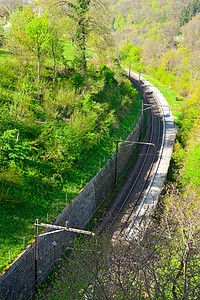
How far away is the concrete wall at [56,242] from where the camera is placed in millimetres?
16969

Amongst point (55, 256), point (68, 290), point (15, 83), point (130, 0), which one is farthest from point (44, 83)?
point (130, 0)

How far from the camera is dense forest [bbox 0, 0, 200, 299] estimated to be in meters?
15.5

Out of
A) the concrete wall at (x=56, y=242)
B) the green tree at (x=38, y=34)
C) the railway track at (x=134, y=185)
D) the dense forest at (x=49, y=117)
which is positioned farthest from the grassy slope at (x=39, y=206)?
the green tree at (x=38, y=34)

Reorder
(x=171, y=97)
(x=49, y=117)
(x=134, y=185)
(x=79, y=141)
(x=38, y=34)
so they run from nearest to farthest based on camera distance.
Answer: (x=79, y=141)
(x=49, y=117)
(x=38, y=34)
(x=134, y=185)
(x=171, y=97)

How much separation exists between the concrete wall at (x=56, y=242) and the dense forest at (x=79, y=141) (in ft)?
3.82

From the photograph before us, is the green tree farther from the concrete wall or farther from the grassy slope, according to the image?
the concrete wall

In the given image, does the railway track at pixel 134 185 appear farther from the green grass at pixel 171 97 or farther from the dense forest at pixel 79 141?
the green grass at pixel 171 97

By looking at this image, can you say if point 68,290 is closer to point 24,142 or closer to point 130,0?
point 24,142

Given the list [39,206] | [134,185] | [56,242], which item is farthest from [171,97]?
[56,242]

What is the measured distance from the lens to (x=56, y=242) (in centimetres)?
2142

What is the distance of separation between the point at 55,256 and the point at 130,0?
6990 inches

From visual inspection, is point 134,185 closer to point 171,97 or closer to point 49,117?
point 49,117

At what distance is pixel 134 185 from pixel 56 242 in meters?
13.4

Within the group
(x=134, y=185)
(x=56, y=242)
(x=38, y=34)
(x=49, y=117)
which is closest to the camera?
(x=56, y=242)
